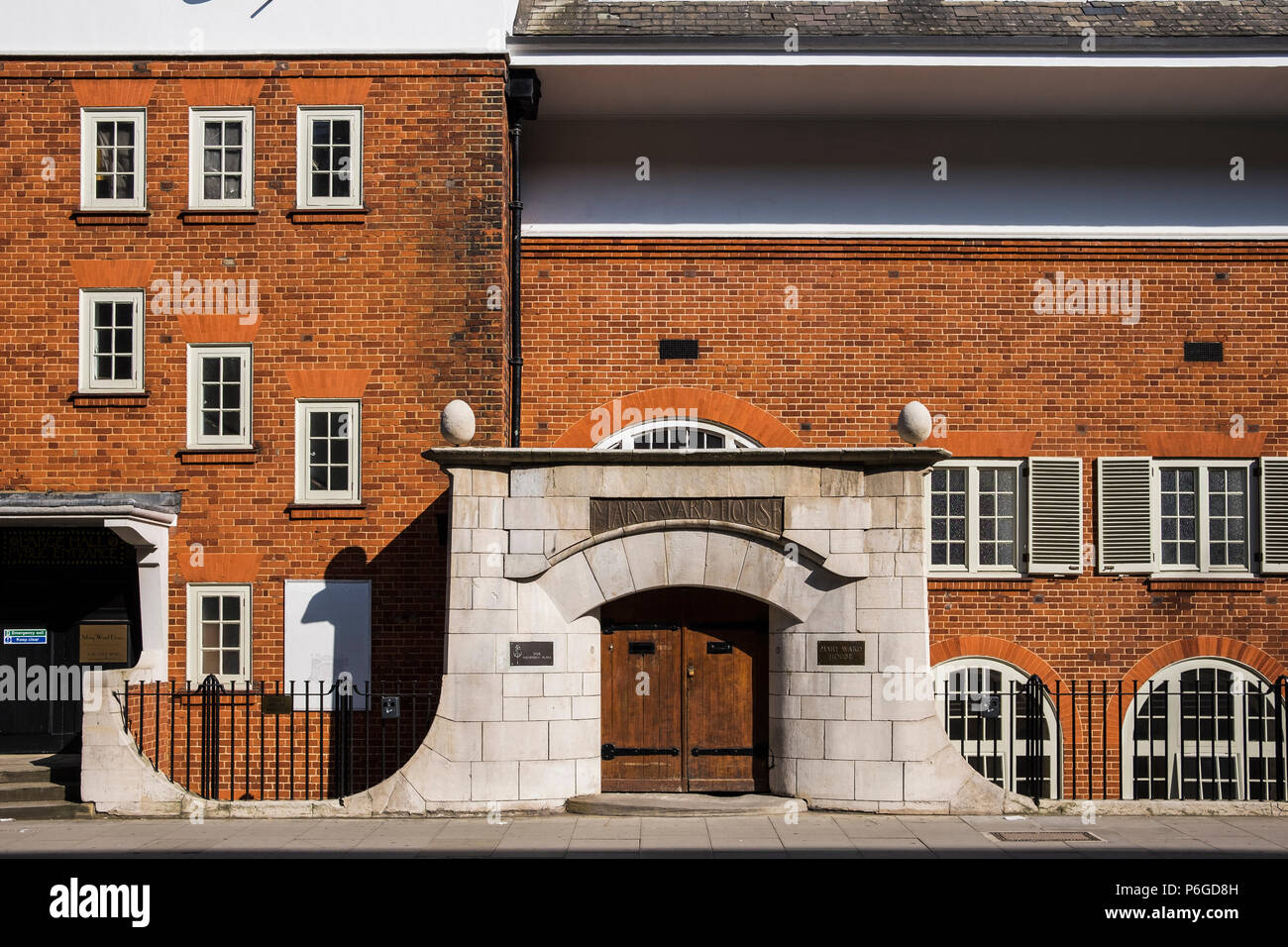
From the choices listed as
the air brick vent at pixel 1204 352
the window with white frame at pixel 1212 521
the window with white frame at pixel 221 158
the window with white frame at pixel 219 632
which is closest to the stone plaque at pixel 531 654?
the window with white frame at pixel 219 632

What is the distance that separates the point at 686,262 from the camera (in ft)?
57.0

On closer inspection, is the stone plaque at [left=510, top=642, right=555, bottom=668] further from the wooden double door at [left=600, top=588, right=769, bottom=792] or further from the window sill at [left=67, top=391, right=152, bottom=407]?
the window sill at [left=67, top=391, right=152, bottom=407]

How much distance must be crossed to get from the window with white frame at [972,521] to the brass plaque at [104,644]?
10.2m

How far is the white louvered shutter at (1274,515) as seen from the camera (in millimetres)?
17016

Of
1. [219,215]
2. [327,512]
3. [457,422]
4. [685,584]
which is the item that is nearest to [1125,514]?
[685,584]

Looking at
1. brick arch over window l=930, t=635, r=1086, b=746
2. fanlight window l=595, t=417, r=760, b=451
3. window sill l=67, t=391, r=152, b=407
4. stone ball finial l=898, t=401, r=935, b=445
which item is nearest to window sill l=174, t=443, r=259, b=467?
window sill l=67, t=391, r=152, b=407

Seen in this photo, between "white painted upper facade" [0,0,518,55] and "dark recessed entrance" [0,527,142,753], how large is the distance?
6105 mm

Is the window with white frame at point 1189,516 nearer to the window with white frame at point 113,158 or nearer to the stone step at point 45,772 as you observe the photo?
the stone step at point 45,772

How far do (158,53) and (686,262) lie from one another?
23.1 ft

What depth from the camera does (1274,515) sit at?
17062 mm

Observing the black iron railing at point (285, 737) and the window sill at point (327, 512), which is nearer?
the black iron railing at point (285, 737)

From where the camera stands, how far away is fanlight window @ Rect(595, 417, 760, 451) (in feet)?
55.8
